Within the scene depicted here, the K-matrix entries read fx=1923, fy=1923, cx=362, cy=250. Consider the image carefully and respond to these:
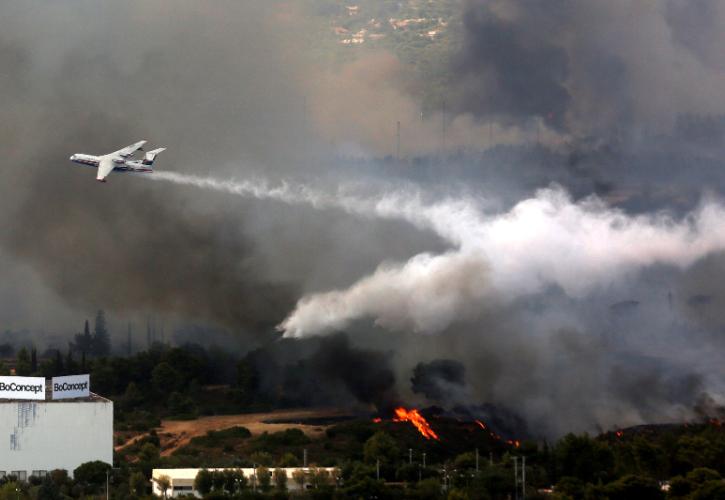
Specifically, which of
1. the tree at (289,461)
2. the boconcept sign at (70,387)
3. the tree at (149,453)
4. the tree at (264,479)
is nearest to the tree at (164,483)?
the tree at (264,479)

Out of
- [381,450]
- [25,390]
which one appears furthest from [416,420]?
[25,390]

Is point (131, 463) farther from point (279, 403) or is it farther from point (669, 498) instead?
point (669, 498)

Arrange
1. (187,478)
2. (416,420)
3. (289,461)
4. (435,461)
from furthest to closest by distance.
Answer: (416,420)
(435,461)
(289,461)
(187,478)

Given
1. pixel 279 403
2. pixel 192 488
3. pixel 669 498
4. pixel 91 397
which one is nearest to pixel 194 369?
pixel 279 403

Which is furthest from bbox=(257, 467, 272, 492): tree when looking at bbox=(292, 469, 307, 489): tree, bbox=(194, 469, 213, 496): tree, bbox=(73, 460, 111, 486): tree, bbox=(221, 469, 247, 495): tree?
bbox=(73, 460, 111, 486): tree

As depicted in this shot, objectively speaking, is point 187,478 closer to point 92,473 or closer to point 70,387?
point 92,473

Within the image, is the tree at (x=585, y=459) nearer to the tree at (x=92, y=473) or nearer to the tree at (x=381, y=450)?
the tree at (x=381, y=450)

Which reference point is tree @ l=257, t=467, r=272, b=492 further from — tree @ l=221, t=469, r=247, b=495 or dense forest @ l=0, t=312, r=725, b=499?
tree @ l=221, t=469, r=247, b=495
